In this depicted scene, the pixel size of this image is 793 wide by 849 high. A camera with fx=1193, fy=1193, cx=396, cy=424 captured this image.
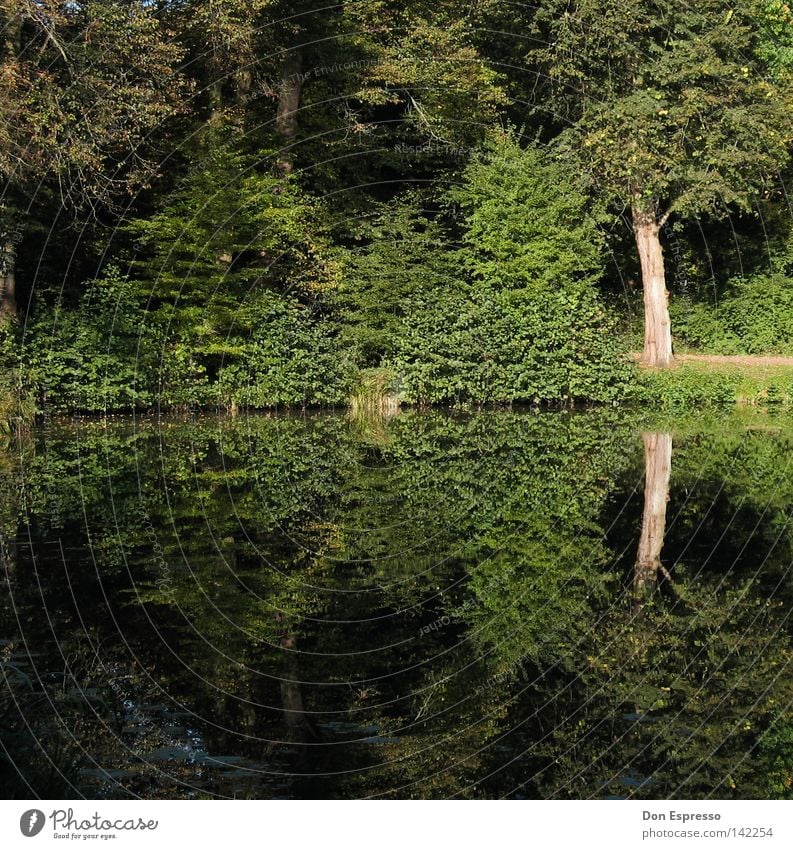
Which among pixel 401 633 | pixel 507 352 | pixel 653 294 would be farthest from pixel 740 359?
pixel 401 633

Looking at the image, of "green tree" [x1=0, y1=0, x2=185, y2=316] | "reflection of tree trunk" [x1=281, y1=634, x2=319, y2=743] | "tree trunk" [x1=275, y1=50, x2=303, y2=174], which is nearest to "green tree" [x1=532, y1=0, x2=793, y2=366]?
"tree trunk" [x1=275, y1=50, x2=303, y2=174]

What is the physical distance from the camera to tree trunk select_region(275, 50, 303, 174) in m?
28.8

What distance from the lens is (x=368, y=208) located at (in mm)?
30953

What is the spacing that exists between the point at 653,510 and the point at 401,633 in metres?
5.31

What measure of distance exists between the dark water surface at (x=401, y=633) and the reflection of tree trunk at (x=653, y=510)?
0.06 meters

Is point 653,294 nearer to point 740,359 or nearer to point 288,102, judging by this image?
point 740,359

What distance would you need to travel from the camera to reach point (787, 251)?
3416 cm

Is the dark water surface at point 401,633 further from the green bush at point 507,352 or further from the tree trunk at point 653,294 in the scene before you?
the tree trunk at point 653,294

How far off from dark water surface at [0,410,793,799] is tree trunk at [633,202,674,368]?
14.3 m

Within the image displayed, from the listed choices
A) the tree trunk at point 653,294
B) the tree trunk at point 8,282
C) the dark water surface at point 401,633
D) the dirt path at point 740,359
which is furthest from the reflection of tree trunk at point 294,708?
the dirt path at point 740,359

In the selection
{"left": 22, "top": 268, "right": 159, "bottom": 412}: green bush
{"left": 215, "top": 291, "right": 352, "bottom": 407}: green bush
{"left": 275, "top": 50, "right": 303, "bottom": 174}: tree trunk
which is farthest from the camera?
{"left": 275, "top": 50, "right": 303, "bottom": 174}: tree trunk

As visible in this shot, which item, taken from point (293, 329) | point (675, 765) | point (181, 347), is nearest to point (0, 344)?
point (181, 347)

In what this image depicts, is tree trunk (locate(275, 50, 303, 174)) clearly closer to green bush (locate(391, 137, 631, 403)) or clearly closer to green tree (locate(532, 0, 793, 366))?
green bush (locate(391, 137, 631, 403))

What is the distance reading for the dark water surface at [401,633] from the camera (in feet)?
19.2
